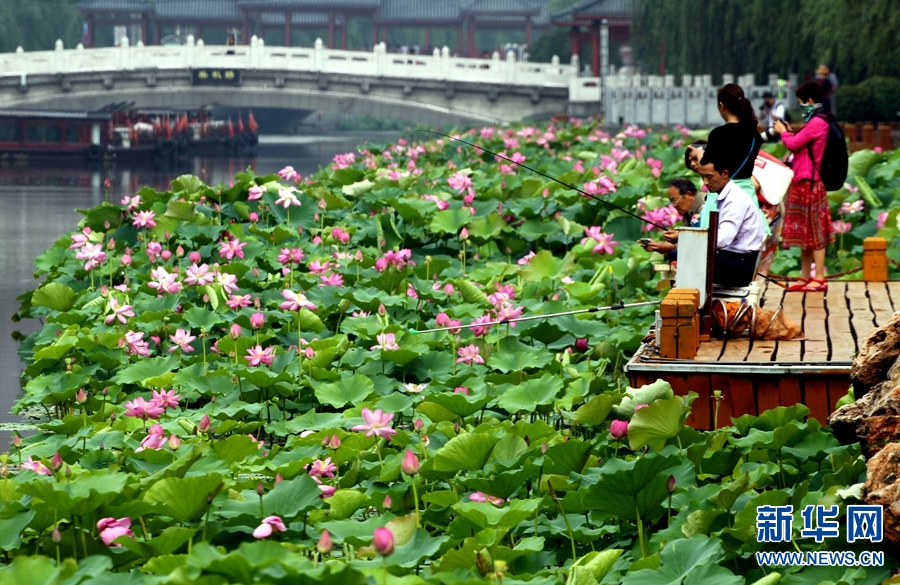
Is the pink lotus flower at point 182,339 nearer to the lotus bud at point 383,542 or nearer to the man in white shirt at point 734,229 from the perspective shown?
the man in white shirt at point 734,229

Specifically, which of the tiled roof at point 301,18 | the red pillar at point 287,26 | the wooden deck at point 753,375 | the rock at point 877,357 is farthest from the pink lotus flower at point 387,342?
the tiled roof at point 301,18

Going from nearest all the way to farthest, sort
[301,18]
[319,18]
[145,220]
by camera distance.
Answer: [145,220] < [301,18] < [319,18]

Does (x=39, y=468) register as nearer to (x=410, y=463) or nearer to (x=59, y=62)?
(x=410, y=463)

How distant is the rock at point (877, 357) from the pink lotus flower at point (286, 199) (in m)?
4.71

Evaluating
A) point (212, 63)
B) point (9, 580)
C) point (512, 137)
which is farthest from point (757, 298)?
point (212, 63)

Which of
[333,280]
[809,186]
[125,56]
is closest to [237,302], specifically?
[333,280]

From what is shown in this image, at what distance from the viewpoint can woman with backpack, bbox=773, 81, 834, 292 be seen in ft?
21.4

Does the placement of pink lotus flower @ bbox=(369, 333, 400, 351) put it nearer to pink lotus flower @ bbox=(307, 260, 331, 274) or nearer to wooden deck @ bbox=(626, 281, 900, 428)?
wooden deck @ bbox=(626, 281, 900, 428)

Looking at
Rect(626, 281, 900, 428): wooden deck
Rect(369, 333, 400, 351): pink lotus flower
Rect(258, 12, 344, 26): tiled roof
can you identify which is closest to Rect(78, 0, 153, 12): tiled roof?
Rect(258, 12, 344, 26): tiled roof

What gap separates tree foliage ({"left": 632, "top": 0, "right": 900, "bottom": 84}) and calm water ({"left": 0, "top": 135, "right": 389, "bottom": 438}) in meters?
6.76

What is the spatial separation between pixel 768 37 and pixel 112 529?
65.5 feet

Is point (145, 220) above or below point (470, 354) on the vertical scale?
above

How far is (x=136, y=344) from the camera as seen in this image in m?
5.48

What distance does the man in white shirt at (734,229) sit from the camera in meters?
4.96
